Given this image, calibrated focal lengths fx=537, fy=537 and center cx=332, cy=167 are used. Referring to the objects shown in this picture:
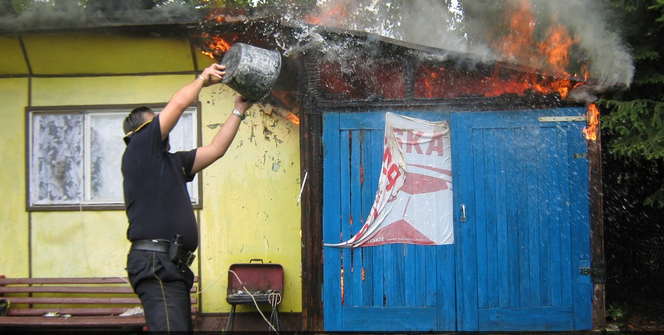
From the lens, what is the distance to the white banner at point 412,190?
20.5 ft

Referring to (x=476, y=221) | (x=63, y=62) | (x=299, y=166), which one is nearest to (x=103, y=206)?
(x=63, y=62)

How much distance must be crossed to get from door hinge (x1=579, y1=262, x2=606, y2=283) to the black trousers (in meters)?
4.62

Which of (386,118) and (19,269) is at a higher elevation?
(386,118)

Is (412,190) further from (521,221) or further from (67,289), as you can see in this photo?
(67,289)

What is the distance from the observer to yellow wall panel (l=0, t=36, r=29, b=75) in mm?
6883

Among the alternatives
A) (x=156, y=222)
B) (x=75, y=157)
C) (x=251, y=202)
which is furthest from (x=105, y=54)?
Result: (x=156, y=222)

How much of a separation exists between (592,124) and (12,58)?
7.24m

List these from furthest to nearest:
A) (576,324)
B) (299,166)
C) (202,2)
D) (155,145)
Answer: (202,2) < (299,166) < (576,324) < (155,145)

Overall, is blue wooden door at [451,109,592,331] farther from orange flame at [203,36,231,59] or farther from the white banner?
orange flame at [203,36,231,59]

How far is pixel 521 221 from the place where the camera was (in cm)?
619

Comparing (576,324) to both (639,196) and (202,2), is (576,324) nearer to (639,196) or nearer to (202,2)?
(639,196)

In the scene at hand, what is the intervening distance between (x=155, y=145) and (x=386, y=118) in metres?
3.28

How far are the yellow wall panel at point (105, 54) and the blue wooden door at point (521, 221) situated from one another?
11.9 ft

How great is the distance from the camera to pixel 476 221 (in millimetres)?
6219
